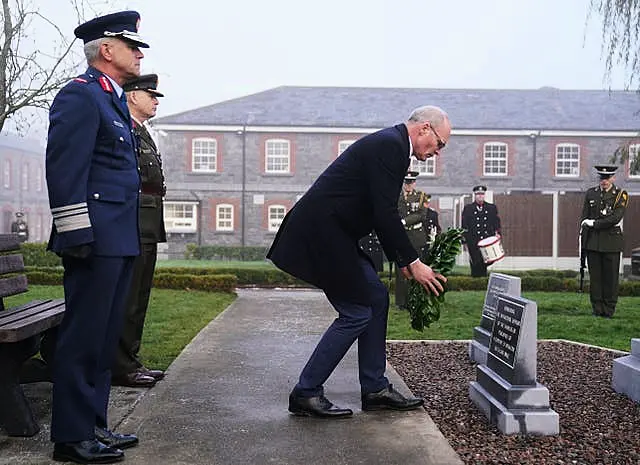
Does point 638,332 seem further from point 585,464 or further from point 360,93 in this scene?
point 360,93

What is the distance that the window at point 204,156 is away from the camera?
39.6 m

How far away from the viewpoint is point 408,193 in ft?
41.9

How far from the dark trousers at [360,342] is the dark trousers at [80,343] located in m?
1.46

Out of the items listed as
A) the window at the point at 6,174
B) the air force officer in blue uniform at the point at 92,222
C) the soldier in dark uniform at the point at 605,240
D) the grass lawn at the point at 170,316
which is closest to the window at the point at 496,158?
the grass lawn at the point at 170,316

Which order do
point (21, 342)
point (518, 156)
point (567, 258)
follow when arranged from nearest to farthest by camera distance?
point (21, 342) < point (567, 258) < point (518, 156)

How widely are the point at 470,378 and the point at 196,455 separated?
2942mm

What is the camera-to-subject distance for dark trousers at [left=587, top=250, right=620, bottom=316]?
1116cm

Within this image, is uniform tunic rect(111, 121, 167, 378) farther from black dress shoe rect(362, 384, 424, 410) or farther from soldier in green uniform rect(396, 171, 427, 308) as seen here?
soldier in green uniform rect(396, 171, 427, 308)

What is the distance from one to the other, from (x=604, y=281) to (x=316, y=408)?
7619 millimetres

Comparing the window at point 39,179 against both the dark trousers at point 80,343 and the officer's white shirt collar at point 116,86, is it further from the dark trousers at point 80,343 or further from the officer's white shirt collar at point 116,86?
the dark trousers at point 80,343

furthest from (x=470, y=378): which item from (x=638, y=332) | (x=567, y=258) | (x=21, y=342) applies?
(x=567, y=258)

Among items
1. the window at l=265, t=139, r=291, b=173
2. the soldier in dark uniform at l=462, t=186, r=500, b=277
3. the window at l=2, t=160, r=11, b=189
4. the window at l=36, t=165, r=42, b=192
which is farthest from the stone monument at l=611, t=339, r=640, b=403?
the window at l=36, t=165, r=42, b=192

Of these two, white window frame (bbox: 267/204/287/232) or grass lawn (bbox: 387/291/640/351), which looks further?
white window frame (bbox: 267/204/287/232)

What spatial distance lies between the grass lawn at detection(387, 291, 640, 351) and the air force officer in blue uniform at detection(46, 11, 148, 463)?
5357 millimetres
